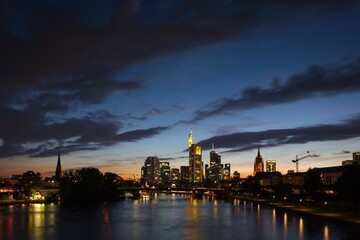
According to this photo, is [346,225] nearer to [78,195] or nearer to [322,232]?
[322,232]

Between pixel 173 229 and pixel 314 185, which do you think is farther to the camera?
pixel 314 185

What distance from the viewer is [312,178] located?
117562 mm

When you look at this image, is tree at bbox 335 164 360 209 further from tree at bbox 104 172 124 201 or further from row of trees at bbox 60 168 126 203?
tree at bbox 104 172 124 201

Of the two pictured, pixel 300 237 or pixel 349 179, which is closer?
pixel 300 237

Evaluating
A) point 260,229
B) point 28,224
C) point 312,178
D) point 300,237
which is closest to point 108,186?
point 312,178

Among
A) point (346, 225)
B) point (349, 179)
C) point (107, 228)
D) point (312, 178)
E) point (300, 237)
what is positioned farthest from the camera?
point (312, 178)

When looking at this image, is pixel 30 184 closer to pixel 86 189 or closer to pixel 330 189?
pixel 86 189

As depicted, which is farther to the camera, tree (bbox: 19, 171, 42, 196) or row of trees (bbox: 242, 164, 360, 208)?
tree (bbox: 19, 171, 42, 196)

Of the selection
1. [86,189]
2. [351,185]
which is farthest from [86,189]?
[351,185]

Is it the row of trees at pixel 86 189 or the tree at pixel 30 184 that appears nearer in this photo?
the row of trees at pixel 86 189

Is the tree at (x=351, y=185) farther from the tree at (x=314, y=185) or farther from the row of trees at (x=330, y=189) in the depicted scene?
the tree at (x=314, y=185)

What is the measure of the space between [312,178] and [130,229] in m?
61.5

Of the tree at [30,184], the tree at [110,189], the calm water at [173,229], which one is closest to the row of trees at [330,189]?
the calm water at [173,229]

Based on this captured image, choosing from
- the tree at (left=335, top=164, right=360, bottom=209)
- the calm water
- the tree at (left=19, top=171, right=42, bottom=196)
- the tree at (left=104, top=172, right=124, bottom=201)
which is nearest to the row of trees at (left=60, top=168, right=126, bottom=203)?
the tree at (left=104, top=172, right=124, bottom=201)
